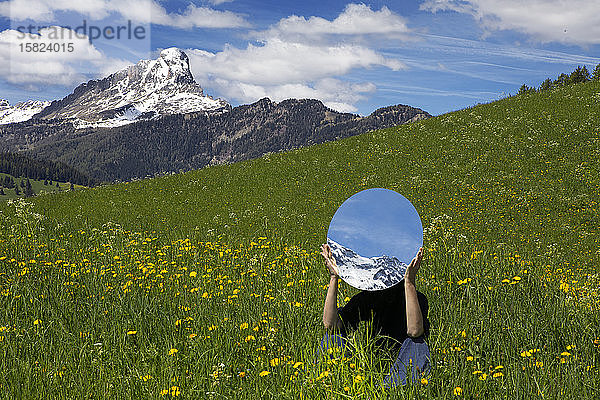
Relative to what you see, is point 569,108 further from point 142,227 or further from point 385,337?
point 385,337

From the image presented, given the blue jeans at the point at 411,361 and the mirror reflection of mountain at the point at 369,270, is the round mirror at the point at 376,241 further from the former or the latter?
the blue jeans at the point at 411,361

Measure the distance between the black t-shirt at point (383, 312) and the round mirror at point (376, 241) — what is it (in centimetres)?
33

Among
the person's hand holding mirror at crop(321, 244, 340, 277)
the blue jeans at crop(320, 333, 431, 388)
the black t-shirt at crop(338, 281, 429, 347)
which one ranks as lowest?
the blue jeans at crop(320, 333, 431, 388)

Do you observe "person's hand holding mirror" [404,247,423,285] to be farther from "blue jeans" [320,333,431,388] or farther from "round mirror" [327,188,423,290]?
"blue jeans" [320,333,431,388]

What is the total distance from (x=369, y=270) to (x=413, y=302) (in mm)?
438

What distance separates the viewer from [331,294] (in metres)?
3.88

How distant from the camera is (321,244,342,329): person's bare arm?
3.81 metres

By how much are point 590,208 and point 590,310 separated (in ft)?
40.1

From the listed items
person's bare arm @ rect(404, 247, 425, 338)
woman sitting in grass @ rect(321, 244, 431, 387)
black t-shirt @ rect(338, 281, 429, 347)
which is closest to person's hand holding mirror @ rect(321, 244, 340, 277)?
woman sitting in grass @ rect(321, 244, 431, 387)

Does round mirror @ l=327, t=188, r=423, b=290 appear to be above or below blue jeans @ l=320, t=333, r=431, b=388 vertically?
above

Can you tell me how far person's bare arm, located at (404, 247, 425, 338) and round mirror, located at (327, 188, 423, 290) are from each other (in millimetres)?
67

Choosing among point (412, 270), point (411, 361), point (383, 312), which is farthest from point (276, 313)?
point (412, 270)

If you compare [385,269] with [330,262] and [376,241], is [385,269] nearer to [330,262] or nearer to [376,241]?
[376,241]

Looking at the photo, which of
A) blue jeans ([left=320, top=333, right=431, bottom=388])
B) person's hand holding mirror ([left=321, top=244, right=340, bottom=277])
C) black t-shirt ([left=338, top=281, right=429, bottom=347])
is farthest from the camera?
black t-shirt ([left=338, top=281, right=429, bottom=347])
